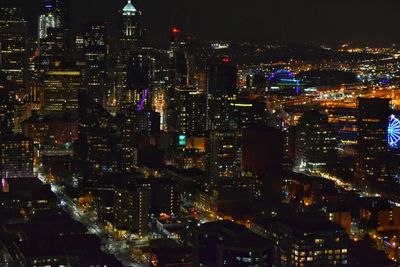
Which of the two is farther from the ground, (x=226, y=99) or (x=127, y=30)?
(x=127, y=30)

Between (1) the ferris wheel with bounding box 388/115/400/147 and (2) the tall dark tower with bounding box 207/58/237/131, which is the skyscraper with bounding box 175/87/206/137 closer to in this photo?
(2) the tall dark tower with bounding box 207/58/237/131

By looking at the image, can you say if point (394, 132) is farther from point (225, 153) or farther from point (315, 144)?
point (225, 153)

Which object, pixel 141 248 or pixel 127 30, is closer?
pixel 141 248

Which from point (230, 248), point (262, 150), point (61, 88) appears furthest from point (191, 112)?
point (230, 248)

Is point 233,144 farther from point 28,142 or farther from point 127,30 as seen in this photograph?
point 127,30

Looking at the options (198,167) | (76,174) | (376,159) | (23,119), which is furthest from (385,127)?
(23,119)

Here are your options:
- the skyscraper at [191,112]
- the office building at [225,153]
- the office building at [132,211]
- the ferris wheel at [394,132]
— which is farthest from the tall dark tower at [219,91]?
the office building at [132,211]

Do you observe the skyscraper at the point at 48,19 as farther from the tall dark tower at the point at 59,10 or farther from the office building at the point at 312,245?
the office building at the point at 312,245
